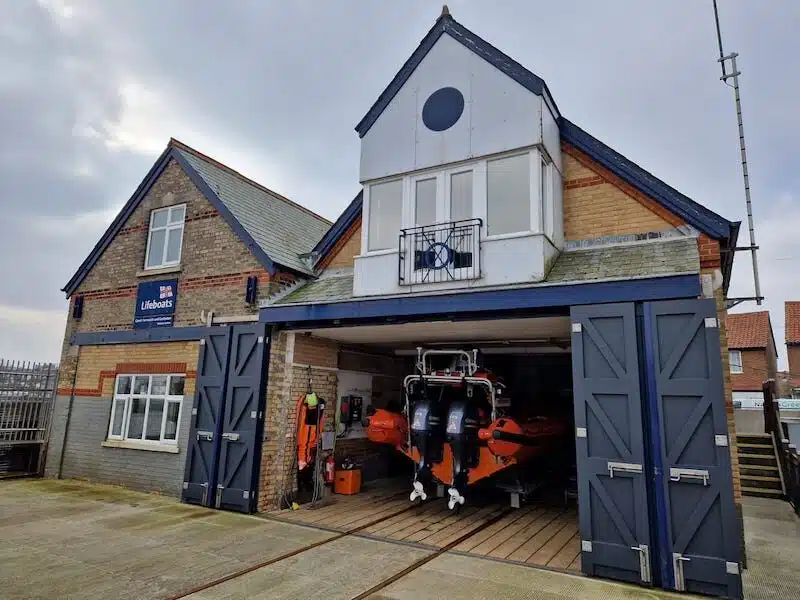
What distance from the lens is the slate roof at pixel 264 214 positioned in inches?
371

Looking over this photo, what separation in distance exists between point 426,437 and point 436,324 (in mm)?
1766

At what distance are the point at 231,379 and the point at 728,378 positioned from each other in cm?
696

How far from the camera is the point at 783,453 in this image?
35.2 feet

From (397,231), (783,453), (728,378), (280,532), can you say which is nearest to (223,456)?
(280,532)

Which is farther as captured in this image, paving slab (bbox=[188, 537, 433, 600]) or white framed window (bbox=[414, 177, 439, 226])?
white framed window (bbox=[414, 177, 439, 226])

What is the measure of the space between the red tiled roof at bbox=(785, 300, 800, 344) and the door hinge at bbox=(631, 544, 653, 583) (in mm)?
28572

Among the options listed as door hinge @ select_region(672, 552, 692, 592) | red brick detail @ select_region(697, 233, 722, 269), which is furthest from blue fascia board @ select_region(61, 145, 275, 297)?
door hinge @ select_region(672, 552, 692, 592)

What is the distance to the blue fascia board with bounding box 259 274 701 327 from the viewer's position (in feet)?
18.4

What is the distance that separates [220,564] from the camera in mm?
5504

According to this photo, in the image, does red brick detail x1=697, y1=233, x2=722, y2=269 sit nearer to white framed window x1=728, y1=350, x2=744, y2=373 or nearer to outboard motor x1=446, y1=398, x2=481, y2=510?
outboard motor x1=446, y1=398, x2=481, y2=510

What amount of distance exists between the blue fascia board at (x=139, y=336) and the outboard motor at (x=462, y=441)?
4566mm

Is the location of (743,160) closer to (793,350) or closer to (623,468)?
(623,468)

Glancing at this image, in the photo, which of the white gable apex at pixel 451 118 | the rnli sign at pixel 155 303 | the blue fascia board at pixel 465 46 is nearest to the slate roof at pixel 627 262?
the white gable apex at pixel 451 118

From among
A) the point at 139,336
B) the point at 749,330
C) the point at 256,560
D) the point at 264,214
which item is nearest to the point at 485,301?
the point at 256,560
